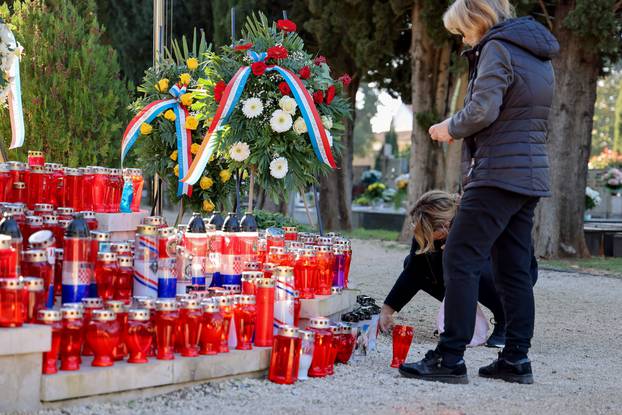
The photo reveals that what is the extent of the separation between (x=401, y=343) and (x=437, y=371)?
1.34ft

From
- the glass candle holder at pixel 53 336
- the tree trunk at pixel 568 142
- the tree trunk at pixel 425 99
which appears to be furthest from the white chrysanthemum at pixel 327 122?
the tree trunk at pixel 425 99

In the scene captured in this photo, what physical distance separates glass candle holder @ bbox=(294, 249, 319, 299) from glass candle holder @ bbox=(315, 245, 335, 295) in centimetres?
4

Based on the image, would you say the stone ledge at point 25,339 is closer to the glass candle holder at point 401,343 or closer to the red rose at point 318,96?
the glass candle holder at point 401,343

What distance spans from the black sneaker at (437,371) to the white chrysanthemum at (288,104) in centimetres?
190

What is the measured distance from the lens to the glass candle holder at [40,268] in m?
3.59

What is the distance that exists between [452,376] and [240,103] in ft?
7.42

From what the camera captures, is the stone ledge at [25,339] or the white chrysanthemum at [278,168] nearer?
the stone ledge at [25,339]

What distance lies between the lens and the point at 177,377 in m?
3.64

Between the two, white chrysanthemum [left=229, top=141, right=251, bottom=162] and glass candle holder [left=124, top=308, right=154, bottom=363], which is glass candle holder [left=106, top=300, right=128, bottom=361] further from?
white chrysanthemum [left=229, top=141, right=251, bottom=162]

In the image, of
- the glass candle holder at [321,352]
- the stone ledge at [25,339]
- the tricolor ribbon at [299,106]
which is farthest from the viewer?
the tricolor ribbon at [299,106]

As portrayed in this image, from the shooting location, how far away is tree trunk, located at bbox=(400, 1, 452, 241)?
1409 centimetres

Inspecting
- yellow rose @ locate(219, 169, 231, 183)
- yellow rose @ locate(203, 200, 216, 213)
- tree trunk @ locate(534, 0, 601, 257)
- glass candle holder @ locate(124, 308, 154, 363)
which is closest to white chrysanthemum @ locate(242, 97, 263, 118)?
yellow rose @ locate(219, 169, 231, 183)

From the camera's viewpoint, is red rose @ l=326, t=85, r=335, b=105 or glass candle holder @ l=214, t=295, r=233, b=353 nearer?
glass candle holder @ l=214, t=295, r=233, b=353

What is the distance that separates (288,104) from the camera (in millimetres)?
5480
